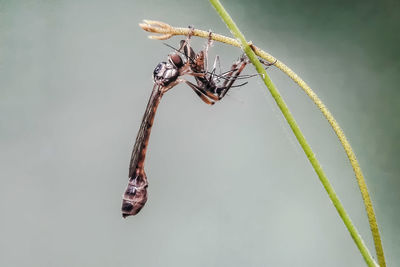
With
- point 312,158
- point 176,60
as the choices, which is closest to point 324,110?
point 312,158

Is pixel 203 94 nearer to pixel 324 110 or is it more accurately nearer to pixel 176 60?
pixel 176 60

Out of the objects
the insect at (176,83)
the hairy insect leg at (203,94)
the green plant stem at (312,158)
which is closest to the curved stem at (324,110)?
the green plant stem at (312,158)

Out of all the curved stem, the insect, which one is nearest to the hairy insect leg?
the insect

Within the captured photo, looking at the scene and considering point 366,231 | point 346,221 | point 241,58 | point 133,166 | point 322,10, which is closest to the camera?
point 346,221

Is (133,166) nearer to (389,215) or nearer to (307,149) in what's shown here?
(307,149)

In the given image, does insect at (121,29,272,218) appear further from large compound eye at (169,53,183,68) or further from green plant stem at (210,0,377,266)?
green plant stem at (210,0,377,266)

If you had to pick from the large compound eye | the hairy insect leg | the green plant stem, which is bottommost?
the green plant stem

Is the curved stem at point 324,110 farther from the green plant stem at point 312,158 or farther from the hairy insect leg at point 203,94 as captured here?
the hairy insect leg at point 203,94

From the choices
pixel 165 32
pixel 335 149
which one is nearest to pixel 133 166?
pixel 165 32
